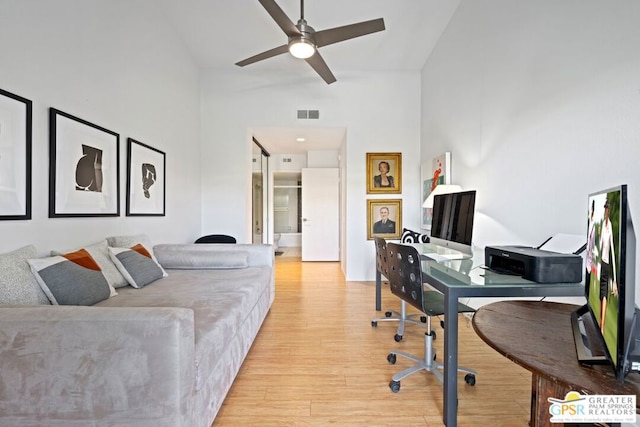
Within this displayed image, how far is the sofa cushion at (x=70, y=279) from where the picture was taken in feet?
4.97

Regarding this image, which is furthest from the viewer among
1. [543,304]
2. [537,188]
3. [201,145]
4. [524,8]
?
[201,145]

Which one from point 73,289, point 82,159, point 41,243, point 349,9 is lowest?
point 73,289

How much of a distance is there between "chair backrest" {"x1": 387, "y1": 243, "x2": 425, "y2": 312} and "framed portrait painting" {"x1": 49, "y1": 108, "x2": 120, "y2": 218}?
7.41 ft

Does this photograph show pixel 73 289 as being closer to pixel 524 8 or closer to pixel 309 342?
pixel 309 342

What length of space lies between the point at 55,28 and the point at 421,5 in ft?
10.3

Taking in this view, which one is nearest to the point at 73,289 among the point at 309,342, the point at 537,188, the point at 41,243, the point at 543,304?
the point at 41,243

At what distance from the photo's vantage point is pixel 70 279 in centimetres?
158

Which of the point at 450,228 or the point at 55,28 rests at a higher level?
the point at 55,28

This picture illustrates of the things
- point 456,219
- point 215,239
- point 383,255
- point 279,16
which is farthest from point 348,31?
point 215,239

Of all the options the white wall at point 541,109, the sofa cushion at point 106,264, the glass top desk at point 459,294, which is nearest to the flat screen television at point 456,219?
the white wall at point 541,109

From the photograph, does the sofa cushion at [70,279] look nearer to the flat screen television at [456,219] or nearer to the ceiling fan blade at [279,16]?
the ceiling fan blade at [279,16]

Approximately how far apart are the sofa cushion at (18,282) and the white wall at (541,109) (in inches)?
111

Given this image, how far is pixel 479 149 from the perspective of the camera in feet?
8.91

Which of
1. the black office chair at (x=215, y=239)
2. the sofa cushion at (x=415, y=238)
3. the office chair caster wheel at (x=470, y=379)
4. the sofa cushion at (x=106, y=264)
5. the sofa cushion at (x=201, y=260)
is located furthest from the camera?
the black office chair at (x=215, y=239)
